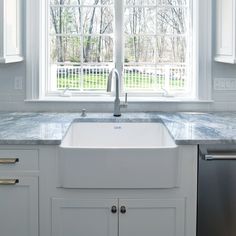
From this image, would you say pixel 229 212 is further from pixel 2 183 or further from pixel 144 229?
pixel 2 183

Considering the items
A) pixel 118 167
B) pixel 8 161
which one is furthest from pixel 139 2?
pixel 8 161

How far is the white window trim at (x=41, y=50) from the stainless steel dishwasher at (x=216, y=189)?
1.06 meters

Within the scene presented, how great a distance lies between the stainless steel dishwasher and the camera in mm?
2408

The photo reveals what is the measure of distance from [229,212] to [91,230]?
72cm

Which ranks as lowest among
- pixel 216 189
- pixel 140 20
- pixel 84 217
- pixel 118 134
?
pixel 84 217

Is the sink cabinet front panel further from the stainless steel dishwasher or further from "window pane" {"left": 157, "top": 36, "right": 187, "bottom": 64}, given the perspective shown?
"window pane" {"left": 157, "top": 36, "right": 187, "bottom": 64}

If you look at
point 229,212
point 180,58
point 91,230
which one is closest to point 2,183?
point 91,230

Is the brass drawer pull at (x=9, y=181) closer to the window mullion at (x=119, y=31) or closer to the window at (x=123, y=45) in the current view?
the window at (x=123, y=45)

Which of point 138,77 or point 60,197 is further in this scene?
point 138,77

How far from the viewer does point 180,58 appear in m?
3.53

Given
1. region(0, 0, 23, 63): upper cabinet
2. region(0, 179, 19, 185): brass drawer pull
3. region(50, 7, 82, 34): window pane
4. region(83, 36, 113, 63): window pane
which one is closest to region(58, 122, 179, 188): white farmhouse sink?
region(0, 179, 19, 185): brass drawer pull

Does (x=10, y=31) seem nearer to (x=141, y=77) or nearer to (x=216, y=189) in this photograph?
(x=141, y=77)

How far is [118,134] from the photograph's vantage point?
3.08 metres

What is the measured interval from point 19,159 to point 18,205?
0.79 feet
